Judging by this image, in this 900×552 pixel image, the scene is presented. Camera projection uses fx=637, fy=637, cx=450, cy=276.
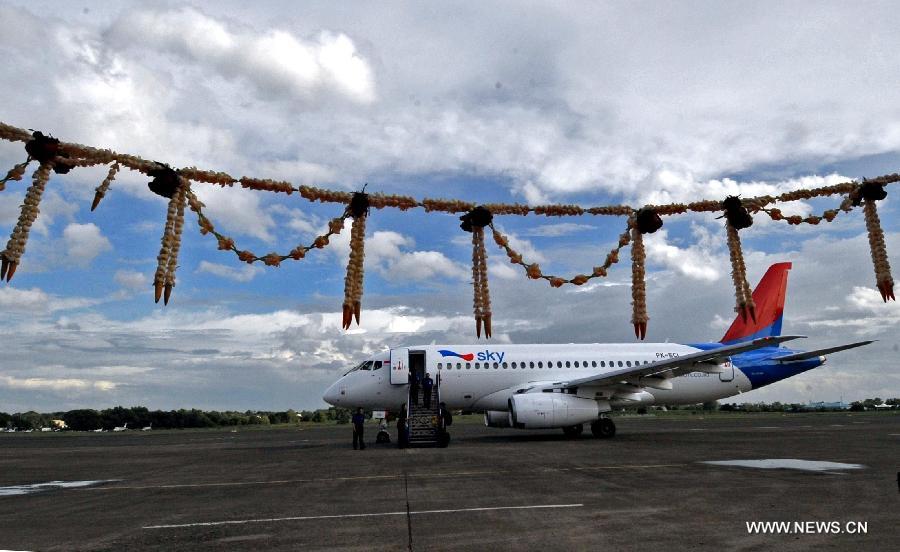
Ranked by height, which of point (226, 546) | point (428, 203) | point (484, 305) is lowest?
point (226, 546)

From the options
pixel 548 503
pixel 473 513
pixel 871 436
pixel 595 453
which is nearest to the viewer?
pixel 473 513

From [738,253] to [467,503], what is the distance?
6033mm

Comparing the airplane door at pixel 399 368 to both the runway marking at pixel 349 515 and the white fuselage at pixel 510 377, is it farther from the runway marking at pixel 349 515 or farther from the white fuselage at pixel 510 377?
the runway marking at pixel 349 515

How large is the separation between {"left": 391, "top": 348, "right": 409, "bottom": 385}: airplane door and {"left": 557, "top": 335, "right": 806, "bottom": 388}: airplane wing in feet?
21.8

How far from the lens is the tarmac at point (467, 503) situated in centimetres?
828

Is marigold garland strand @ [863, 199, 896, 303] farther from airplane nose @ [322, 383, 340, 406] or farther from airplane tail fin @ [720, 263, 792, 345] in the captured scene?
airplane tail fin @ [720, 263, 792, 345]

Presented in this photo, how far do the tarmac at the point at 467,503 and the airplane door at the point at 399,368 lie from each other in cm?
718

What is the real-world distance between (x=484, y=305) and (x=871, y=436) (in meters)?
25.9

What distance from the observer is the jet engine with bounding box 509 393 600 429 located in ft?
82.6

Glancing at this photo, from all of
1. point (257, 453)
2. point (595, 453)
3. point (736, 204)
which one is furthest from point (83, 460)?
point (736, 204)

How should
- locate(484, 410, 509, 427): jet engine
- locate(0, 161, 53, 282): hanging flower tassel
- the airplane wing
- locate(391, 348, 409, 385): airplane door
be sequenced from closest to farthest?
1. locate(0, 161, 53, 282): hanging flower tassel
2. the airplane wing
3. locate(391, 348, 409, 385): airplane door
4. locate(484, 410, 509, 427): jet engine

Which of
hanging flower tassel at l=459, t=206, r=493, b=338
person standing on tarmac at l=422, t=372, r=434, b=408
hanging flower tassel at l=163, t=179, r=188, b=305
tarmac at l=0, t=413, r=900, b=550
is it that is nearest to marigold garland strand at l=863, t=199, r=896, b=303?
tarmac at l=0, t=413, r=900, b=550

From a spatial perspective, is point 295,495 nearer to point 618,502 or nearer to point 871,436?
point 618,502

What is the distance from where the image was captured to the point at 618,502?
10836mm
